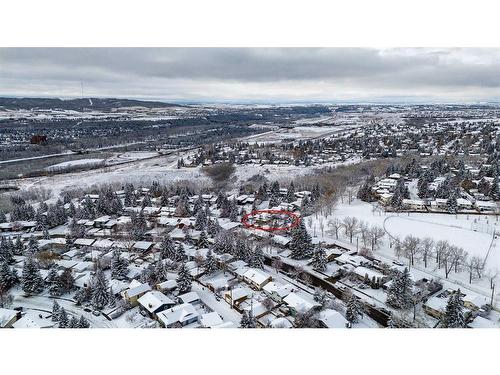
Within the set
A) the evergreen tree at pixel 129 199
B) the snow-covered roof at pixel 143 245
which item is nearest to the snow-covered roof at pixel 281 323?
the snow-covered roof at pixel 143 245

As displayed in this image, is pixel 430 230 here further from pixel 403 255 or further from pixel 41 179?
pixel 41 179

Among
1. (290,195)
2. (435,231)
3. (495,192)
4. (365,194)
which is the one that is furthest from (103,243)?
(495,192)

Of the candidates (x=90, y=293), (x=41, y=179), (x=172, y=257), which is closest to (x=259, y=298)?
(x=172, y=257)

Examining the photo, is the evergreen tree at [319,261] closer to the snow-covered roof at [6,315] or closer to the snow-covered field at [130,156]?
the snow-covered roof at [6,315]

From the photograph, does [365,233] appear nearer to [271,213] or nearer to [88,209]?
[271,213]

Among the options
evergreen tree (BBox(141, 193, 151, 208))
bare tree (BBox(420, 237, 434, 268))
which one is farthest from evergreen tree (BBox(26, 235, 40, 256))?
bare tree (BBox(420, 237, 434, 268))

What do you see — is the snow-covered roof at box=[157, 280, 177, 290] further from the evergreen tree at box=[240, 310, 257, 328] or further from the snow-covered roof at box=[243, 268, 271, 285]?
the evergreen tree at box=[240, 310, 257, 328]
